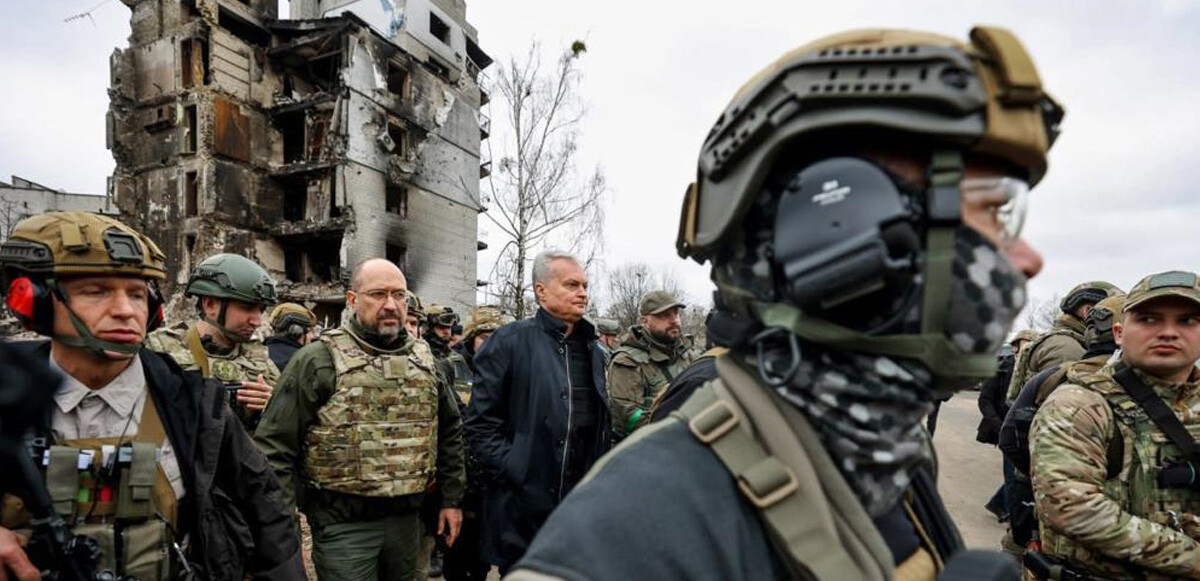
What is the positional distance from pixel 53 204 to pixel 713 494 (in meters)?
58.1

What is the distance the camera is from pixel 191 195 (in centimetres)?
2466

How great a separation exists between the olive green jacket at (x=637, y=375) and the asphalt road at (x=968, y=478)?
8.45ft

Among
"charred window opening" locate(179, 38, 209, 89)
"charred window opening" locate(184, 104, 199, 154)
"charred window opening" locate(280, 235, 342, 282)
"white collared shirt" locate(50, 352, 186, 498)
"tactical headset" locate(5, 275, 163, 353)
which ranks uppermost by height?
"charred window opening" locate(179, 38, 209, 89)

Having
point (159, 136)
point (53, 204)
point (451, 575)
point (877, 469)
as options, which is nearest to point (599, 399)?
point (451, 575)

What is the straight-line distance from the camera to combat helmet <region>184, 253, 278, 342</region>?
162 inches

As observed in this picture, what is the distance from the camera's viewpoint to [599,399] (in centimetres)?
391

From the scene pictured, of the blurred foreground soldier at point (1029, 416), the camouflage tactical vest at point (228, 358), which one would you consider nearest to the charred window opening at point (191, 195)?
the camouflage tactical vest at point (228, 358)

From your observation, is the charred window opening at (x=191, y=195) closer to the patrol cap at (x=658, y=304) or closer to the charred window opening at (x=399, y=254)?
the charred window opening at (x=399, y=254)

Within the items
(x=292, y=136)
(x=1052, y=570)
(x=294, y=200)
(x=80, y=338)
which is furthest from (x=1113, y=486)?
(x=292, y=136)

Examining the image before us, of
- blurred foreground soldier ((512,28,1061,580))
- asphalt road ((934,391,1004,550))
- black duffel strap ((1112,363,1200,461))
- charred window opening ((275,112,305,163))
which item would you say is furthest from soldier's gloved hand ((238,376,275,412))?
charred window opening ((275,112,305,163))

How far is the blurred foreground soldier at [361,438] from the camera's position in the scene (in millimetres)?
3334

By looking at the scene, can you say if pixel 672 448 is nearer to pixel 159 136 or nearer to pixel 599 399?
pixel 599 399

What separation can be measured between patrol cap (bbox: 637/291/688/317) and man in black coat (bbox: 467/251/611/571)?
2.07 metres

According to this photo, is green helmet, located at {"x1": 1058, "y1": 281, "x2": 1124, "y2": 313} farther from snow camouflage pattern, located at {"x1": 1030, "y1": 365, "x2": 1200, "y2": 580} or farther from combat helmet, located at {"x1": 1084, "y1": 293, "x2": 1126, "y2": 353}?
snow camouflage pattern, located at {"x1": 1030, "y1": 365, "x2": 1200, "y2": 580}
